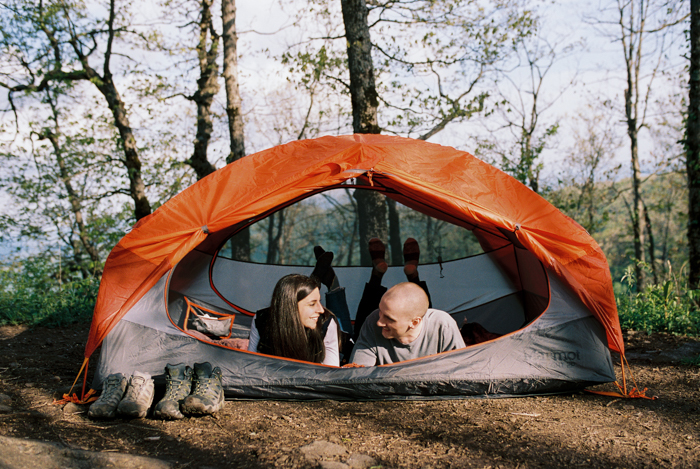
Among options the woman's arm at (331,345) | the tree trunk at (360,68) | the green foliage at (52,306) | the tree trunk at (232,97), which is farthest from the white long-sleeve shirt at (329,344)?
the tree trunk at (232,97)

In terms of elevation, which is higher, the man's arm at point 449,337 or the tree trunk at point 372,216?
the tree trunk at point 372,216

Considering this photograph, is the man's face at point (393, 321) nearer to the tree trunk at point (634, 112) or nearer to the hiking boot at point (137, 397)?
the hiking boot at point (137, 397)

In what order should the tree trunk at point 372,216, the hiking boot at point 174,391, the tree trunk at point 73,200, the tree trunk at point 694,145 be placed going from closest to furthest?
the hiking boot at point 174,391
the tree trunk at point 694,145
the tree trunk at point 372,216
the tree trunk at point 73,200

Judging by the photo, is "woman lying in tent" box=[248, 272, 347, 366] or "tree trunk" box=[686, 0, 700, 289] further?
"tree trunk" box=[686, 0, 700, 289]

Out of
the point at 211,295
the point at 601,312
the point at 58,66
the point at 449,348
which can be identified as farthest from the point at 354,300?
the point at 58,66

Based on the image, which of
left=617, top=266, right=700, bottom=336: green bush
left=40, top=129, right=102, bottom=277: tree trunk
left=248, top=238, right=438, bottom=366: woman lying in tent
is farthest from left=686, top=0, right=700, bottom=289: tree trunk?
left=40, top=129, right=102, bottom=277: tree trunk

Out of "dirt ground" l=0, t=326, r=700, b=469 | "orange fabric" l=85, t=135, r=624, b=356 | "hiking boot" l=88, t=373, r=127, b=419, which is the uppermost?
"orange fabric" l=85, t=135, r=624, b=356

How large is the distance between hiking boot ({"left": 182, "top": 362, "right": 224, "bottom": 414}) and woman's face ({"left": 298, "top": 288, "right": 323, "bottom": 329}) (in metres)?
0.52

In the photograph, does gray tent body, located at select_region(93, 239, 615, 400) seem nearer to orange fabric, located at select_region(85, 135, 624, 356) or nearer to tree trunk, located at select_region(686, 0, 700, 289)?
orange fabric, located at select_region(85, 135, 624, 356)

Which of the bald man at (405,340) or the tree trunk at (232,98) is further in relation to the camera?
the tree trunk at (232,98)

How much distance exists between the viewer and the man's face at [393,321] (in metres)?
2.39

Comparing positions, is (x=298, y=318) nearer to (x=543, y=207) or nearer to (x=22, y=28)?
(x=543, y=207)

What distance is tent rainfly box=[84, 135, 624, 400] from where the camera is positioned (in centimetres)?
250

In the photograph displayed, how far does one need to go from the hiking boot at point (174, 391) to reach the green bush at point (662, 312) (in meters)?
4.02
